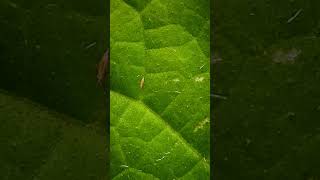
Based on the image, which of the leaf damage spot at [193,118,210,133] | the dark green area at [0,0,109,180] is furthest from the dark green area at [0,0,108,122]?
the leaf damage spot at [193,118,210,133]
